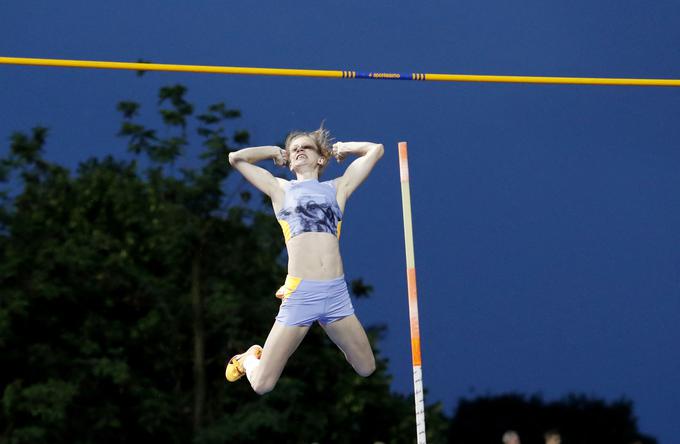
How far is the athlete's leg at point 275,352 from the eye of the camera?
7.10 m

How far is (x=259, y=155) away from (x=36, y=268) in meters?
12.4

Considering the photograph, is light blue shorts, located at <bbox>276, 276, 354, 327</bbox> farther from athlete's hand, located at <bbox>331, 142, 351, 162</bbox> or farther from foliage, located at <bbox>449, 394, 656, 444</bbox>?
foliage, located at <bbox>449, 394, 656, 444</bbox>

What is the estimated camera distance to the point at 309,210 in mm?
7184

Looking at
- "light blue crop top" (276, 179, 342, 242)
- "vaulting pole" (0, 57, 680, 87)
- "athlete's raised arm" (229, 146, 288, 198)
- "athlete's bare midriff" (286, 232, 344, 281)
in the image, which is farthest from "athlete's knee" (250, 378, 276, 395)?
"vaulting pole" (0, 57, 680, 87)

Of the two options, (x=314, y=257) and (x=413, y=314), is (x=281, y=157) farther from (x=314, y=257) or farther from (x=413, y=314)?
(x=413, y=314)

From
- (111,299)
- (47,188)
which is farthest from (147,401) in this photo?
(47,188)

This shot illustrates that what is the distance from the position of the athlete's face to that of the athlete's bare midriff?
0.49m

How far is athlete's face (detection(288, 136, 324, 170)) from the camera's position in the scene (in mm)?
7395

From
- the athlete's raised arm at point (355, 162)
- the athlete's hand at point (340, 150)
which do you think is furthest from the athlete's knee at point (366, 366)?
the athlete's hand at point (340, 150)

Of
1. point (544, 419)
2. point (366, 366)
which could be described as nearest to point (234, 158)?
point (366, 366)

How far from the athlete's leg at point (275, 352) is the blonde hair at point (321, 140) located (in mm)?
1037

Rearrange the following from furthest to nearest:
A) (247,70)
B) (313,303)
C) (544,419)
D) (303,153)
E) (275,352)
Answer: (544,419) < (247,70) < (303,153) < (275,352) < (313,303)

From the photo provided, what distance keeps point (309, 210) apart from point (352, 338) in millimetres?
779

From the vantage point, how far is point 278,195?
24.0 feet
